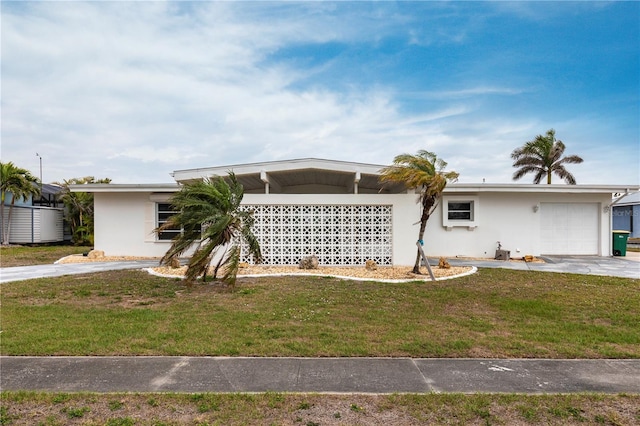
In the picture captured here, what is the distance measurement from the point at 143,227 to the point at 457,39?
1354 centimetres

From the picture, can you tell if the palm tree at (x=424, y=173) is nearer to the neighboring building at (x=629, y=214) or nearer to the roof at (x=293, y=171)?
the roof at (x=293, y=171)

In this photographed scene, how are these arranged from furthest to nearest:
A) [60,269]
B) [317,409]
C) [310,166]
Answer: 1. [310,166]
2. [60,269]
3. [317,409]

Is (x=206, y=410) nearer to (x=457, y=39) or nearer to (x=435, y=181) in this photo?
(x=435, y=181)

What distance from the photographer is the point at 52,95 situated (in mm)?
12039

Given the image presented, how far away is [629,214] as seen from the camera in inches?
1060

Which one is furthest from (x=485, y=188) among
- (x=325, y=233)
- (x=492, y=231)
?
(x=325, y=233)

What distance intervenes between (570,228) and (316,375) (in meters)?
15.6

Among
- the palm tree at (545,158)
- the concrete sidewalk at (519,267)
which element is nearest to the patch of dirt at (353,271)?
the concrete sidewalk at (519,267)

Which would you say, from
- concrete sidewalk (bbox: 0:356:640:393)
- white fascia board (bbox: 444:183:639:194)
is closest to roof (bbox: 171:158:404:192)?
white fascia board (bbox: 444:183:639:194)

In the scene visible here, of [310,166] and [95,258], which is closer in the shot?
[310,166]

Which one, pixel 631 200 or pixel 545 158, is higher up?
pixel 545 158

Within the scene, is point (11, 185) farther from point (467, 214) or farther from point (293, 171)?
point (467, 214)

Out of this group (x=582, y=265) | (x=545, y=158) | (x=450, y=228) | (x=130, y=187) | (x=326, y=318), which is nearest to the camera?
(x=326, y=318)

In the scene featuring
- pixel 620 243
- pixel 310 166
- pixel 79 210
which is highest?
pixel 310 166
